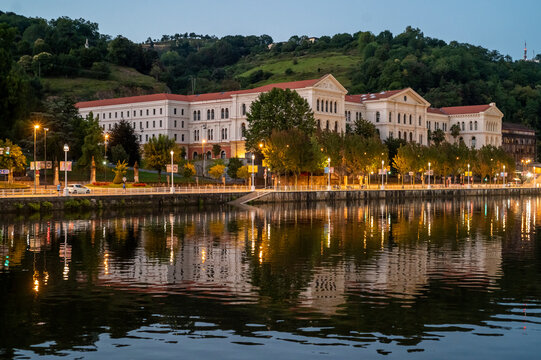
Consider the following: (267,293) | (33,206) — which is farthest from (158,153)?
(267,293)

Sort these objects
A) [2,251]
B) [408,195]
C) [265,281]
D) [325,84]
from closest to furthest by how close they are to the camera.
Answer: [265,281]
[2,251]
[408,195]
[325,84]

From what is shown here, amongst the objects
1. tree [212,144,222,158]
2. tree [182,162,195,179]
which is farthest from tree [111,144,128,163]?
tree [212,144,222,158]

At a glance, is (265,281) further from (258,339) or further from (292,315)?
(258,339)

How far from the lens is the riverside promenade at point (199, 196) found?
75.5 metres

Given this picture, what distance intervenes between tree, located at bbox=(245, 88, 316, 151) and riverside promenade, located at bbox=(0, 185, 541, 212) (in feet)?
70.4

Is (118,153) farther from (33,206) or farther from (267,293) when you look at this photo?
(267,293)

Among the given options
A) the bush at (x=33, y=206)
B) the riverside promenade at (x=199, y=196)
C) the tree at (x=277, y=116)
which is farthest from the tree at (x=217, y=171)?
the bush at (x=33, y=206)

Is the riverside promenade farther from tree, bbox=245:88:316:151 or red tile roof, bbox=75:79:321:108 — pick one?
red tile roof, bbox=75:79:321:108

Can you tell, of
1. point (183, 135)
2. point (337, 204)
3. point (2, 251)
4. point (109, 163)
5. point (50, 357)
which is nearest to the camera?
point (50, 357)

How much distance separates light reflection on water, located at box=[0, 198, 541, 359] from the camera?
72.9 ft

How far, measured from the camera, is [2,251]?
141 feet

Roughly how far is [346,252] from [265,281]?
12461mm

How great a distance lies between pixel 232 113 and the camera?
16762cm

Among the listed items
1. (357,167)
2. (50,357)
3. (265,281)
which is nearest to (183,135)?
(357,167)
